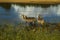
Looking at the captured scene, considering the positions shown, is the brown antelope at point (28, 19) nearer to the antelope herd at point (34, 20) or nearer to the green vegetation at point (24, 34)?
the antelope herd at point (34, 20)

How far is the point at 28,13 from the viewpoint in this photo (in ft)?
9.01

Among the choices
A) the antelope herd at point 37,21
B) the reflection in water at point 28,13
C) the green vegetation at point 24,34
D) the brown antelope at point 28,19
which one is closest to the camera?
the green vegetation at point 24,34

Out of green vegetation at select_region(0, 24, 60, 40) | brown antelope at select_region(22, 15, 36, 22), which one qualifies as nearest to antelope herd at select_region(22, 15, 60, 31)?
brown antelope at select_region(22, 15, 36, 22)

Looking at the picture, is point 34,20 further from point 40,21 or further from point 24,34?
point 24,34

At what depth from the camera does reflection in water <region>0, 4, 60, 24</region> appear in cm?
253

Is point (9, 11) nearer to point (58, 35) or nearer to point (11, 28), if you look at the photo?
point (11, 28)

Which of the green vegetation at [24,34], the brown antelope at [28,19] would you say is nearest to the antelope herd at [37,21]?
the brown antelope at [28,19]

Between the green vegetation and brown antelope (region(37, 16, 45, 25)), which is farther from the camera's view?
brown antelope (region(37, 16, 45, 25))

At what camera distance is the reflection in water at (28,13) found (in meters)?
2.53

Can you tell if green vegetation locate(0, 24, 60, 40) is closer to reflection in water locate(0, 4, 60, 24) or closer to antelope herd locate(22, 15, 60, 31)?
antelope herd locate(22, 15, 60, 31)

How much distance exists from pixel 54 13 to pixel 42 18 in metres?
0.31

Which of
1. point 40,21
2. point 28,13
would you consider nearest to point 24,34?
point 40,21

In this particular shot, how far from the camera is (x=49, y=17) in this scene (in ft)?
8.60

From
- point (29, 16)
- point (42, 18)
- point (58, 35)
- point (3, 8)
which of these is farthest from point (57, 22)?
point (3, 8)
